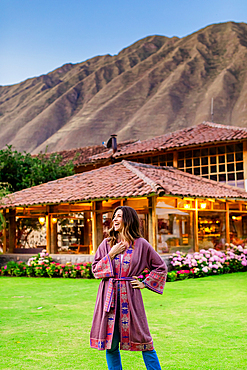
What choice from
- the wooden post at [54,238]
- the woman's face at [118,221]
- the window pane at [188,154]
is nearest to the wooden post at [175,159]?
the window pane at [188,154]

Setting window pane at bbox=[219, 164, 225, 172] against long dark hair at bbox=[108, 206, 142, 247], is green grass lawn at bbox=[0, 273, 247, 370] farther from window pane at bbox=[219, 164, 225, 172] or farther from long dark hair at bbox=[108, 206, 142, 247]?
window pane at bbox=[219, 164, 225, 172]

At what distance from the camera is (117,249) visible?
3.64 m

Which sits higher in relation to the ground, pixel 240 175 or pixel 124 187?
pixel 240 175

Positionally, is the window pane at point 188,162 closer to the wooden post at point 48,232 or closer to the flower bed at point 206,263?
the flower bed at point 206,263

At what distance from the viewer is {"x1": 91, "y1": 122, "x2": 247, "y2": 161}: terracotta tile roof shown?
16.7 metres

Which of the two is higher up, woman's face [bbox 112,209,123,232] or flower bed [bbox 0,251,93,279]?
woman's face [bbox 112,209,123,232]

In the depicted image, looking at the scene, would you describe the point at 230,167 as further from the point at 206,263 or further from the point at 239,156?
the point at 206,263

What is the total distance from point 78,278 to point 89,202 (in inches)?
112

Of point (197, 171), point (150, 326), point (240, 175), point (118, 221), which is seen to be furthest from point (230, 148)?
point (118, 221)

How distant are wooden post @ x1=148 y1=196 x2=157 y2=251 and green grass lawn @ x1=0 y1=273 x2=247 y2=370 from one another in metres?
2.26

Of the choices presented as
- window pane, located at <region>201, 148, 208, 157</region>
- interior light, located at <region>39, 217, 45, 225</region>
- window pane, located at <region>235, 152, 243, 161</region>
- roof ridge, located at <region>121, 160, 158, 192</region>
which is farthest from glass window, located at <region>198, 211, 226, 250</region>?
interior light, located at <region>39, 217, 45, 225</region>

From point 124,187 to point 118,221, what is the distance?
974 cm

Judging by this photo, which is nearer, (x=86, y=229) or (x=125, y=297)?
(x=125, y=297)

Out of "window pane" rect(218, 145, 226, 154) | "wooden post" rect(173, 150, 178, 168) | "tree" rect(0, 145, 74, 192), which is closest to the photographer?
"window pane" rect(218, 145, 226, 154)
